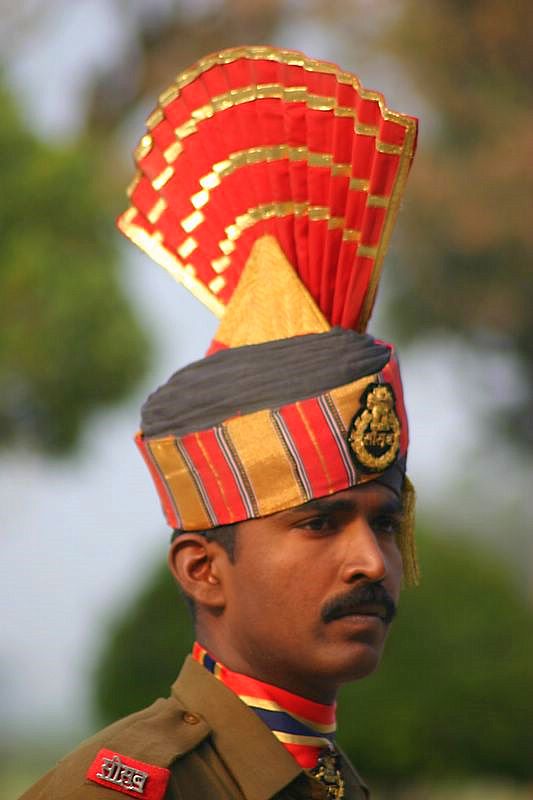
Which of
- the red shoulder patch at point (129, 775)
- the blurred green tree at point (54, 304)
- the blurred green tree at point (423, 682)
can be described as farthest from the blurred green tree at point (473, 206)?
the red shoulder patch at point (129, 775)

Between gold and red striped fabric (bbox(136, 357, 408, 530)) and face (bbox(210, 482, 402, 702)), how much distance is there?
36 millimetres

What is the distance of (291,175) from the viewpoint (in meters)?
3.84

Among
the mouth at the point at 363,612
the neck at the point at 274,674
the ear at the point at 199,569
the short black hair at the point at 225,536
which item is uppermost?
the short black hair at the point at 225,536

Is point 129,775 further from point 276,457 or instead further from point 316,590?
point 276,457

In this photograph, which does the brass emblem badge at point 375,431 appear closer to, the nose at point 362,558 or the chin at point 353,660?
the nose at point 362,558

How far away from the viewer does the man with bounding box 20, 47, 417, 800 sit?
11.6 feet

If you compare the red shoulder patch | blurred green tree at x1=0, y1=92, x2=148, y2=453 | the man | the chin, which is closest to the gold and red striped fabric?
the man

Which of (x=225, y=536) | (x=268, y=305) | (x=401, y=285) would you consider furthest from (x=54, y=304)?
(x=225, y=536)

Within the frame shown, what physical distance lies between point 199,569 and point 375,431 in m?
0.51

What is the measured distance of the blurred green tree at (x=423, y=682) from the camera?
33.1ft

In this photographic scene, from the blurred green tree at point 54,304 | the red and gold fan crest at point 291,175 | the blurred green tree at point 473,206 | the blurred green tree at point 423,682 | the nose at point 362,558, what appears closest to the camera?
the nose at point 362,558

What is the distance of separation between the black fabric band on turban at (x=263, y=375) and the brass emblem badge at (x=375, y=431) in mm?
56

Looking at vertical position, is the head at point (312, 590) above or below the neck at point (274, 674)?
above

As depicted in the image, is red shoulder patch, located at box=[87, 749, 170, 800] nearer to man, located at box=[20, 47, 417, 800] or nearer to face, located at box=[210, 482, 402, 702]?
man, located at box=[20, 47, 417, 800]
